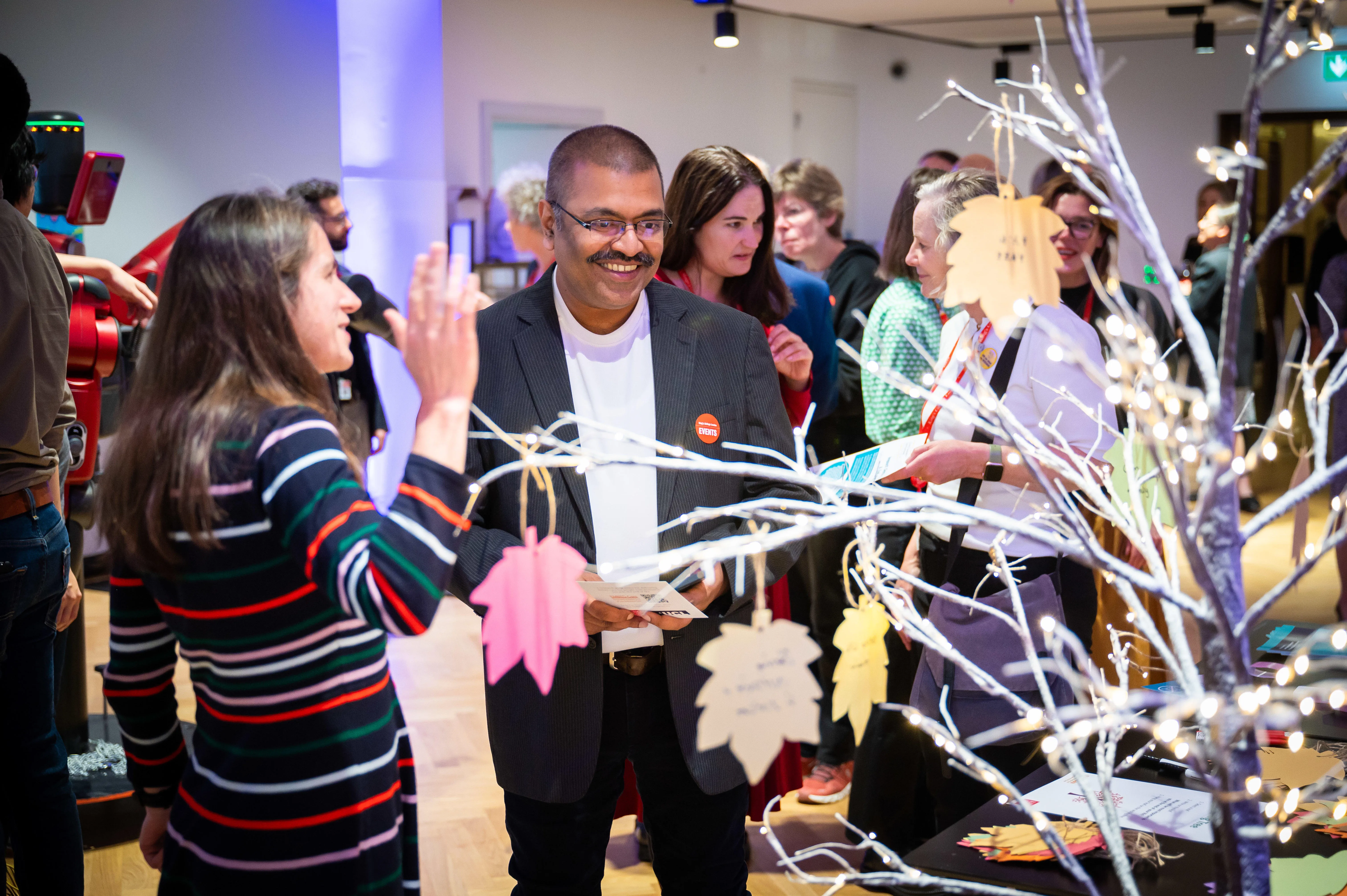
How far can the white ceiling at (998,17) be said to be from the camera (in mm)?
7641

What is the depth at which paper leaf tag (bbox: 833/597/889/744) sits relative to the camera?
1.03 metres

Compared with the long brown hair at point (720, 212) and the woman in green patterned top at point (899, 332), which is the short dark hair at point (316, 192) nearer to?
the long brown hair at point (720, 212)

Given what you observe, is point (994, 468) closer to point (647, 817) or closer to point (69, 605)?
point (647, 817)

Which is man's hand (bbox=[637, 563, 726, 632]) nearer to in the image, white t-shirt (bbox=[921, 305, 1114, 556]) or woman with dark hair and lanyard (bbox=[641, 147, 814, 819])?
white t-shirt (bbox=[921, 305, 1114, 556])

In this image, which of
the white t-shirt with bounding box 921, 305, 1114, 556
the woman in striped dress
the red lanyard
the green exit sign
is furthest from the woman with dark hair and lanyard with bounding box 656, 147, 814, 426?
the green exit sign

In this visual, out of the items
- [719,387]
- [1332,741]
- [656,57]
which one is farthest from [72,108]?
[1332,741]

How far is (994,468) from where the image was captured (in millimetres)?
1937

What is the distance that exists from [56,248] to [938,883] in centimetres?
289

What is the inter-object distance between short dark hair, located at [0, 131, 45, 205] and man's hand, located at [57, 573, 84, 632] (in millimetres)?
733

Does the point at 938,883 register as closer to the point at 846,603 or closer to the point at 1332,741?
the point at 1332,741

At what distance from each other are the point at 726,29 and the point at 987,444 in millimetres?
5321

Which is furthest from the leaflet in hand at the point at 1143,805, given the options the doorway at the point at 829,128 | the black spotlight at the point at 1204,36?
the doorway at the point at 829,128

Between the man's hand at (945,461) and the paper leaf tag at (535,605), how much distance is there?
1.03 metres

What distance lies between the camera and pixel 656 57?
7539 mm
